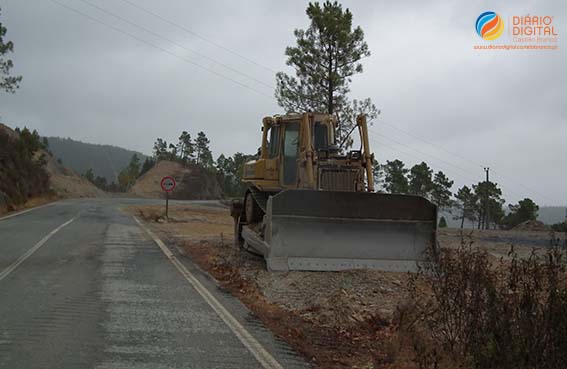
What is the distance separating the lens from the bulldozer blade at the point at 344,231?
9.87 meters

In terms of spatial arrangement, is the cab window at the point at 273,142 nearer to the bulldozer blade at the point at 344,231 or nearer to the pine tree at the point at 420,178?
the bulldozer blade at the point at 344,231

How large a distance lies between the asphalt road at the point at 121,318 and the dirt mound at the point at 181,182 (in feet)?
224

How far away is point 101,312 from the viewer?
7.14 m

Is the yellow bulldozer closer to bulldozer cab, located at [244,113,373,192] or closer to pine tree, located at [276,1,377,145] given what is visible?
bulldozer cab, located at [244,113,373,192]

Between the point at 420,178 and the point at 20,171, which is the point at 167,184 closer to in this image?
the point at 20,171

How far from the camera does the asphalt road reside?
5328 mm

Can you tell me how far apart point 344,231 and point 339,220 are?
0.24 meters

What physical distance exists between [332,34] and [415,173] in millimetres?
47546

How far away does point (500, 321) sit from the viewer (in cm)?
490

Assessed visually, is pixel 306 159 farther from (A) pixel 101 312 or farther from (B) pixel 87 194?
(B) pixel 87 194

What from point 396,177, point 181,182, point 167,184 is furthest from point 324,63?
point 181,182

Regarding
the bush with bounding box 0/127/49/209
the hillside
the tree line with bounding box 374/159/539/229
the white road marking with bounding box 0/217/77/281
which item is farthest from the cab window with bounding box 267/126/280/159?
the tree line with bounding box 374/159/539/229

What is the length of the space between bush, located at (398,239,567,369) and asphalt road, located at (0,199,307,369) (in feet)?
5.03

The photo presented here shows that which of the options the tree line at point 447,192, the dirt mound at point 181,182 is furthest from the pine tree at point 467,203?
the dirt mound at point 181,182
